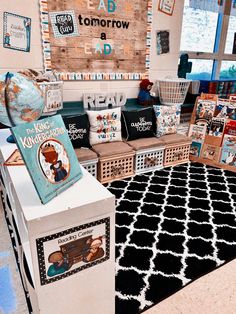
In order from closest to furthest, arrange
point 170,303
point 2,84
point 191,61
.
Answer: point 2,84, point 170,303, point 191,61

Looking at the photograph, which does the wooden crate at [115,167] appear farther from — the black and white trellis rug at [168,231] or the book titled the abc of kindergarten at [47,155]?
the book titled the abc of kindergarten at [47,155]

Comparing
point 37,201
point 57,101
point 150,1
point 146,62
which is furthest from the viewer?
point 146,62

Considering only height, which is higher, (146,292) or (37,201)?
(37,201)

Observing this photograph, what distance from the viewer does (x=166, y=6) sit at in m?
3.10

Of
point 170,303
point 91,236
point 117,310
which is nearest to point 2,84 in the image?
point 91,236

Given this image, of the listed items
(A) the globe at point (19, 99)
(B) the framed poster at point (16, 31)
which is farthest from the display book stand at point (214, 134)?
(A) the globe at point (19, 99)

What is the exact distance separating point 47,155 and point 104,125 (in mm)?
1842

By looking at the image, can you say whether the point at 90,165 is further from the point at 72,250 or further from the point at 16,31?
the point at 72,250

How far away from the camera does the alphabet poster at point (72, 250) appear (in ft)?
2.66

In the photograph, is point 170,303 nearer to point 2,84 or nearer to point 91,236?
point 91,236

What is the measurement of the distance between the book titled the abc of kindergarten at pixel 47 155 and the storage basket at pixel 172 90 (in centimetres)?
243

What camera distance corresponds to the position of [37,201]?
842 mm

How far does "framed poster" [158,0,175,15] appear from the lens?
3.06 m

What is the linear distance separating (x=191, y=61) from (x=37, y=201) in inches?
149
